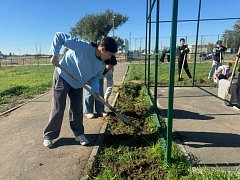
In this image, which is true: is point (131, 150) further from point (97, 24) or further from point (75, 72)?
point (97, 24)

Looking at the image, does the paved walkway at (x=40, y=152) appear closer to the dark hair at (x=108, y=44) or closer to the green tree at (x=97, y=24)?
the dark hair at (x=108, y=44)

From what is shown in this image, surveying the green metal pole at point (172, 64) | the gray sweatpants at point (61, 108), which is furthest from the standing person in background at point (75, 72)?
the green metal pole at point (172, 64)

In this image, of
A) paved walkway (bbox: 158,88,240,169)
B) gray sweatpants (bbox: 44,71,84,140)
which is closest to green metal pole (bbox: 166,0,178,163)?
paved walkway (bbox: 158,88,240,169)

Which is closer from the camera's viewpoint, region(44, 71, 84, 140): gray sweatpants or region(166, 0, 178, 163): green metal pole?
region(166, 0, 178, 163): green metal pole

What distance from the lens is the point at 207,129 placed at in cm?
508

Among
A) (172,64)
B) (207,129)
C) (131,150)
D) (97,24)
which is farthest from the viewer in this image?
(97,24)

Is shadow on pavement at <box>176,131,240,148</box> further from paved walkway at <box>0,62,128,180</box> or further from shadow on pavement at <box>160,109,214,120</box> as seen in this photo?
paved walkway at <box>0,62,128,180</box>

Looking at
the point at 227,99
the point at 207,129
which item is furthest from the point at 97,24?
the point at 207,129

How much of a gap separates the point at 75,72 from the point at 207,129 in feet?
8.26

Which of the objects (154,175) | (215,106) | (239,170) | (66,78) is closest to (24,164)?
(66,78)

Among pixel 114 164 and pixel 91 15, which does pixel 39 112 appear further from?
pixel 91 15

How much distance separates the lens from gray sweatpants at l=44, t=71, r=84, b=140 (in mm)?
4230

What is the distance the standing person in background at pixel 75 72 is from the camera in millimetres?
4008

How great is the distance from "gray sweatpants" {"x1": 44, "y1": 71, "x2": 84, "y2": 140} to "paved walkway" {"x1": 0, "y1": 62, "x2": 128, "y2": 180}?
0.24 meters
